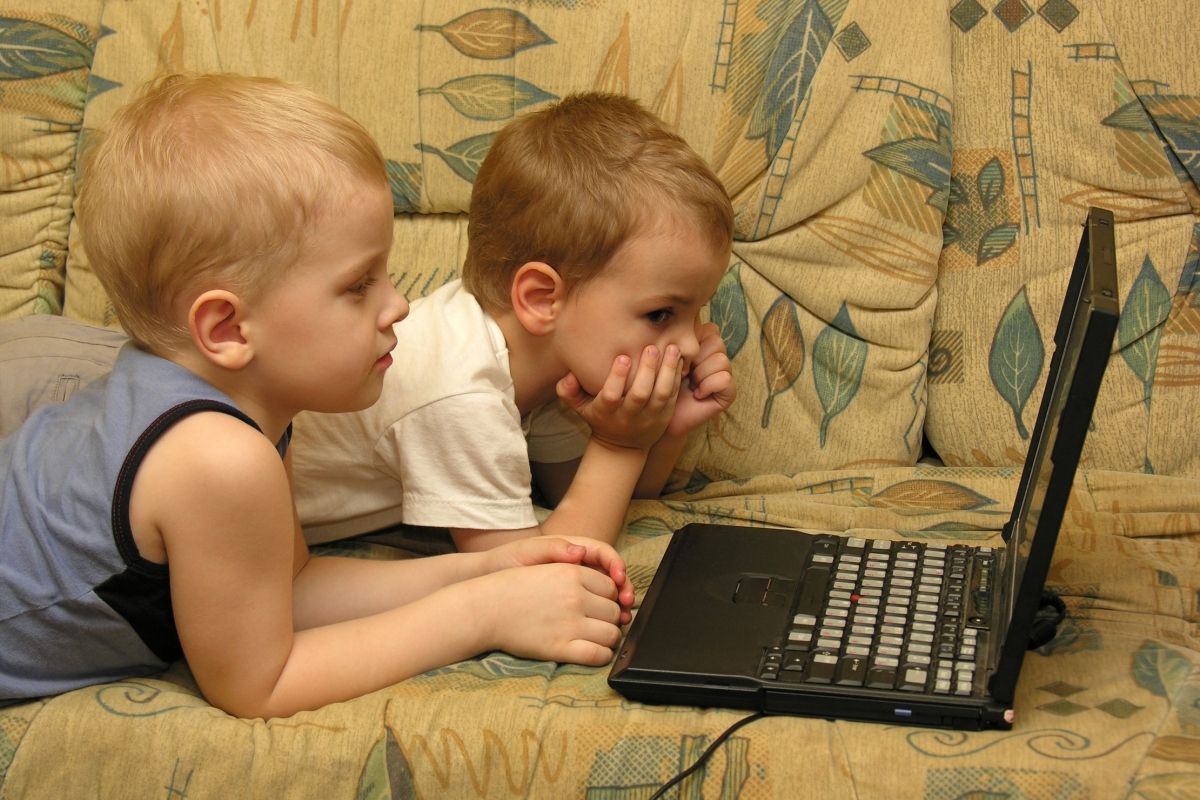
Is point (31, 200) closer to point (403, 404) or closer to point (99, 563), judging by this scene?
point (403, 404)

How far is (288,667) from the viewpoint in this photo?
42.7 inches

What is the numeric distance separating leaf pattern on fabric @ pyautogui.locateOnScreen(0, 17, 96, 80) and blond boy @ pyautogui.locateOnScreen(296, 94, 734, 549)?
Result: 0.65 metres

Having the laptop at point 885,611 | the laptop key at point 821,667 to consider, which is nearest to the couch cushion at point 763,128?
the laptop at point 885,611

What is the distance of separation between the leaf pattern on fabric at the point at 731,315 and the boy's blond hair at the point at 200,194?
24.3 inches

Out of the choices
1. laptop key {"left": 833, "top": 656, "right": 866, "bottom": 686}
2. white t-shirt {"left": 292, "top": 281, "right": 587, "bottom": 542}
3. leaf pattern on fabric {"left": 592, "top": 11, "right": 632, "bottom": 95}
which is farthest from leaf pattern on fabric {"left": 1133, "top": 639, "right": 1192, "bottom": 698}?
leaf pattern on fabric {"left": 592, "top": 11, "right": 632, "bottom": 95}

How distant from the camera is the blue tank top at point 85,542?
1.03 metres

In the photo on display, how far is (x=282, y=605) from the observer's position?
1.07 meters

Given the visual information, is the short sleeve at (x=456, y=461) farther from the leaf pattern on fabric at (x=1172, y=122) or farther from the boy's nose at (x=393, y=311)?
the leaf pattern on fabric at (x=1172, y=122)

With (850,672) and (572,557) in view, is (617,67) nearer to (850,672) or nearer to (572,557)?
(572,557)

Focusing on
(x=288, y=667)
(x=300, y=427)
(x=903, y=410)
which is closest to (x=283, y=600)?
(x=288, y=667)

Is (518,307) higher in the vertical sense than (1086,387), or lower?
lower

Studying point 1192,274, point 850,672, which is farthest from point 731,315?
point 850,672

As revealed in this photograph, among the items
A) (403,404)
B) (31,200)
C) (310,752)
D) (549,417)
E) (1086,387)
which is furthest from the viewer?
(31,200)

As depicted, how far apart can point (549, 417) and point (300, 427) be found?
31 centimetres
